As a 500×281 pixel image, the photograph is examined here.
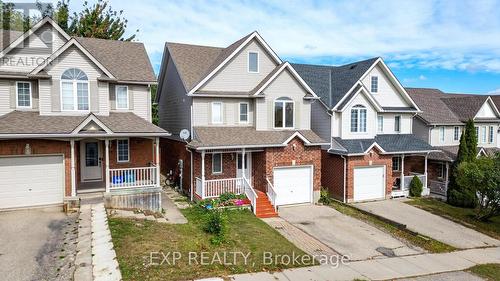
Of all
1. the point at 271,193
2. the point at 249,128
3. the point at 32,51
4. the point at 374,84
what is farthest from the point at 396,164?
the point at 32,51

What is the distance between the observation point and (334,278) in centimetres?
1074

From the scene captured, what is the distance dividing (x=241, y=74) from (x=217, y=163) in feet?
18.1

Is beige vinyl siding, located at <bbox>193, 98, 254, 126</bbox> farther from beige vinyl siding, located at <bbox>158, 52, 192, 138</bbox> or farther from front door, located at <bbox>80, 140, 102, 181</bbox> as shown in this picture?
front door, located at <bbox>80, 140, 102, 181</bbox>

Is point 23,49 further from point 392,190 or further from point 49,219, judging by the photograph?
point 392,190

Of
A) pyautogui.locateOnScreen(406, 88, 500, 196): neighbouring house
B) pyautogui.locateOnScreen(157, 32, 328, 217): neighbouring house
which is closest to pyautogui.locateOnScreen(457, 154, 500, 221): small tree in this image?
pyautogui.locateOnScreen(406, 88, 500, 196): neighbouring house

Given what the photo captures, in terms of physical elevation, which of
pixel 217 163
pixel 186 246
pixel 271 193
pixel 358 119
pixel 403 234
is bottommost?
pixel 403 234

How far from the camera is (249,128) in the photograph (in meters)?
20.6

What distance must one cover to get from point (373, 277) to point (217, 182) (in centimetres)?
995

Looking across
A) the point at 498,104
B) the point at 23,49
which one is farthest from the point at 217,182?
the point at 498,104

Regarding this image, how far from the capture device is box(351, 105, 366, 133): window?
22.6 metres

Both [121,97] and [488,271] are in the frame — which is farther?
[121,97]

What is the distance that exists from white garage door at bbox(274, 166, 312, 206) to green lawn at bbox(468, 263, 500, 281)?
962 centimetres

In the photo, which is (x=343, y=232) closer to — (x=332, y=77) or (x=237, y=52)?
(x=237, y=52)

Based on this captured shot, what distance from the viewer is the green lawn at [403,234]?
14.8 meters
